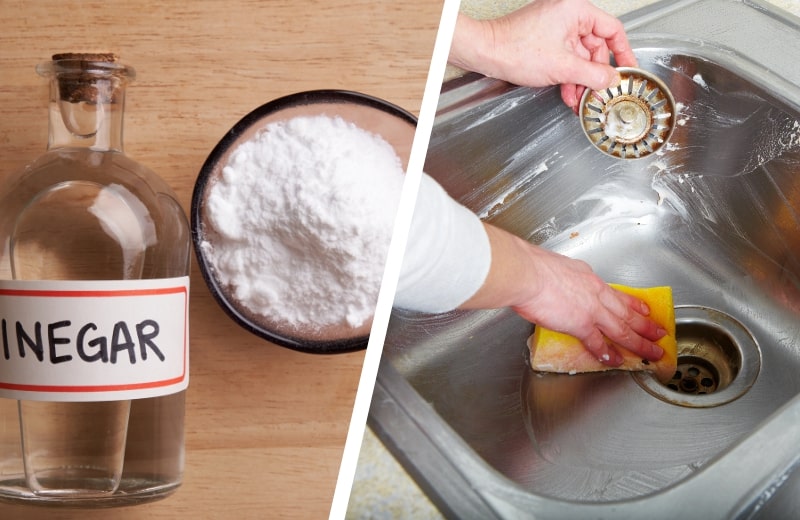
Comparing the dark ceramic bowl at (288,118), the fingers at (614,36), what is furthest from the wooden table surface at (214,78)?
the fingers at (614,36)

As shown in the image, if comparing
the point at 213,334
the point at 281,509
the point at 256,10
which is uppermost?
the point at 256,10

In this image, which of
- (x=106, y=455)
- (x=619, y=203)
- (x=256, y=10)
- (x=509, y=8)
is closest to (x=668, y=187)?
(x=619, y=203)

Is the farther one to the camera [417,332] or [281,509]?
[281,509]

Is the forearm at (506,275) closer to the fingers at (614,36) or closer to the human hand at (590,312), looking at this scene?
the human hand at (590,312)

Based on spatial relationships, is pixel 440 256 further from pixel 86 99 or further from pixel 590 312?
pixel 86 99

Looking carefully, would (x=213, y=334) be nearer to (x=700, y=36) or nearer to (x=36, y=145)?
(x=36, y=145)

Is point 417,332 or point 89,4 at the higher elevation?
point 89,4

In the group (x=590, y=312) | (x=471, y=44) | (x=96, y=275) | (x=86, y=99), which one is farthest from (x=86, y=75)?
(x=590, y=312)
